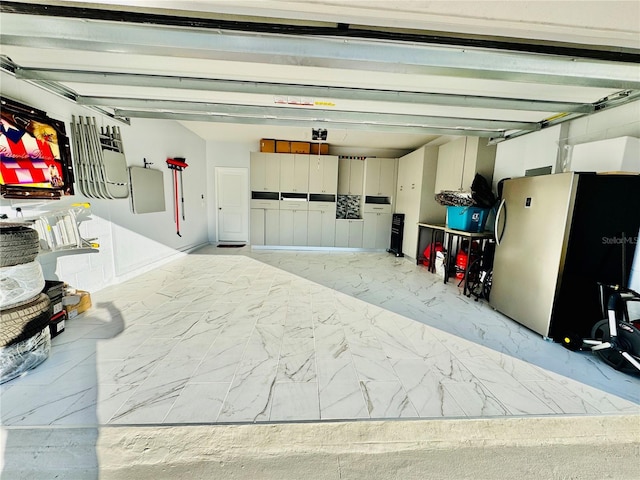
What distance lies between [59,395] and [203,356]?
2.80 ft

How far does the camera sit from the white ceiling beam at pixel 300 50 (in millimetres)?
1649

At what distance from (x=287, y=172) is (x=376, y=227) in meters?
2.66

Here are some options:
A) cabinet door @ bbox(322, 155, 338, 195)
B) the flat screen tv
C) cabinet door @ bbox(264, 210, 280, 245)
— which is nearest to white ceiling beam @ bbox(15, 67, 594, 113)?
the flat screen tv

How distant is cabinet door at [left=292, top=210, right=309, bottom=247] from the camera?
6.33 m

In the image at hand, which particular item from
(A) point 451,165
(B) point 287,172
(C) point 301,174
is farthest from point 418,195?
(B) point 287,172

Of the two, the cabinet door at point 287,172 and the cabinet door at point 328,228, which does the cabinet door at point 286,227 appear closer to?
the cabinet door at point 287,172

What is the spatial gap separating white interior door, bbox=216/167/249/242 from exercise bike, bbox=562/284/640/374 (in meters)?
6.57

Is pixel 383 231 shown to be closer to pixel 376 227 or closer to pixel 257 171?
pixel 376 227

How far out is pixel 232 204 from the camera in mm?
6777

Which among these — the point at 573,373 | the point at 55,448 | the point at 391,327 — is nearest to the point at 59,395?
the point at 55,448

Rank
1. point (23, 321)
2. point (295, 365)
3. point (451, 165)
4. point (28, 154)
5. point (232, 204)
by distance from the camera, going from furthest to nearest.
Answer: point (232, 204) < point (451, 165) < point (28, 154) < point (295, 365) < point (23, 321)

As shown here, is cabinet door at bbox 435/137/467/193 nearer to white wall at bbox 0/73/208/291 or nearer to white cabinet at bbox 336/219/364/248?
white cabinet at bbox 336/219/364/248

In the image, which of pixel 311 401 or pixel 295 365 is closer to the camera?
pixel 311 401

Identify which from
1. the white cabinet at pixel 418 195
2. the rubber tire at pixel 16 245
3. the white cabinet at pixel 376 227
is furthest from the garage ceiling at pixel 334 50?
the white cabinet at pixel 376 227
